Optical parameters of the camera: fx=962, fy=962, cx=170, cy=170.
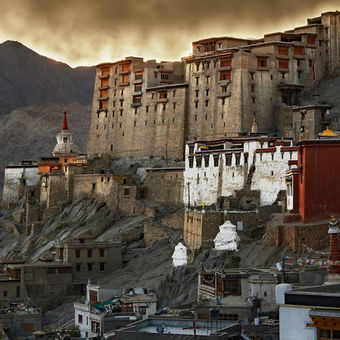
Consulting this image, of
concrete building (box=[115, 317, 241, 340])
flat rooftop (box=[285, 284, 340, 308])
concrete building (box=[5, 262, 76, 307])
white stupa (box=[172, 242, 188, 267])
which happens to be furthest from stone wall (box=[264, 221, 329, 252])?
flat rooftop (box=[285, 284, 340, 308])

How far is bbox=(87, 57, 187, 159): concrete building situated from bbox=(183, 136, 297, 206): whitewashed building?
14.7 meters

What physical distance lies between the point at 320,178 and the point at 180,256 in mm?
11343

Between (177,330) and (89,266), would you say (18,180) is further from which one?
(177,330)

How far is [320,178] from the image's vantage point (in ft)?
168

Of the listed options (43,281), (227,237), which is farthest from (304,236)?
(43,281)

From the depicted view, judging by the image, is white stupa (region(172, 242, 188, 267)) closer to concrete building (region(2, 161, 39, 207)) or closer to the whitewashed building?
the whitewashed building

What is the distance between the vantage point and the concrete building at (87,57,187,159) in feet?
287

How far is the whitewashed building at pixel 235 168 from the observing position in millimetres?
62000

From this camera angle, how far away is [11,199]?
315ft

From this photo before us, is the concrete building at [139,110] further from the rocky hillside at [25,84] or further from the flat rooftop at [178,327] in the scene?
the rocky hillside at [25,84]

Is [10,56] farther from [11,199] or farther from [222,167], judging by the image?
A: [222,167]

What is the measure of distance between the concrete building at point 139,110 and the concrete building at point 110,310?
35.3m

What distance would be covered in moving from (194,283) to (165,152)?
36049 mm

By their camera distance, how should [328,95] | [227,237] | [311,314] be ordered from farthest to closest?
[328,95], [227,237], [311,314]
